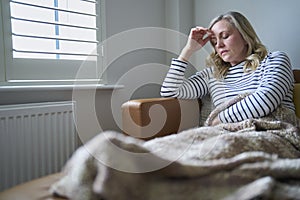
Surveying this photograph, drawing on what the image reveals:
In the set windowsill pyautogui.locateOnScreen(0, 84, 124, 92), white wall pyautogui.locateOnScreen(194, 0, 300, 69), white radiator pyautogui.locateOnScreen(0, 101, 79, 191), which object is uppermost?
white wall pyautogui.locateOnScreen(194, 0, 300, 69)

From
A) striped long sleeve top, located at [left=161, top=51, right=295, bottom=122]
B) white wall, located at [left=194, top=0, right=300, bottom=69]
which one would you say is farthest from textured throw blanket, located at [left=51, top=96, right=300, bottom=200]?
white wall, located at [left=194, top=0, right=300, bottom=69]

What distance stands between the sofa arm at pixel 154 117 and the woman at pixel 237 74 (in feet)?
0.27

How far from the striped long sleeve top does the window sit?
1.61ft

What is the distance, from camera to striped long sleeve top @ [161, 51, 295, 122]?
110cm

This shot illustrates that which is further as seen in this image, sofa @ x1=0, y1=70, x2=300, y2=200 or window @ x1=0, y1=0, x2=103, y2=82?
window @ x1=0, y1=0, x2=103, y2=82

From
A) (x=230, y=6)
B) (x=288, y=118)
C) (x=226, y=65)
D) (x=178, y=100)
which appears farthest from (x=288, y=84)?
(x=230, y=6)

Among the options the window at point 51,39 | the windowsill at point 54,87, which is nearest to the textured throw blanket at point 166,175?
the windowsill at point 54,87

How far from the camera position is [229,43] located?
1281 mm

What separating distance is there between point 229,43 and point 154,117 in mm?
473

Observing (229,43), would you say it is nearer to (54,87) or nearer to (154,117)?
(154,117)

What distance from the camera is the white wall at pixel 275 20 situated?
154 cm

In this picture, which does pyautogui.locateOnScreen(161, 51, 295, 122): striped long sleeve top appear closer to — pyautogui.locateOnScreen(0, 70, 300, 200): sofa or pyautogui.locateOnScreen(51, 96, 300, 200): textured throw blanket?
pyautogui.locateOnScreen(0, 70, 300, 200): sofa

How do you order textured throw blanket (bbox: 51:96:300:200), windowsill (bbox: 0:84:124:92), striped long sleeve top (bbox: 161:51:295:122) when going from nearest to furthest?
textured throw blanket (bbox: 51:96:300:200)
striped long sleeve top (bbox: 161:51:295:122)
windowsill (bbox: 0:84:124:92)

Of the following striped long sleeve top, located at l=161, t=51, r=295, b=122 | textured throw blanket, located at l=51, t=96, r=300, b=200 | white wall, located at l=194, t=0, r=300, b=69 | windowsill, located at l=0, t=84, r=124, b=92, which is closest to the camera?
textured throw blanket, located at l=51, t=96, r=300, b=200
